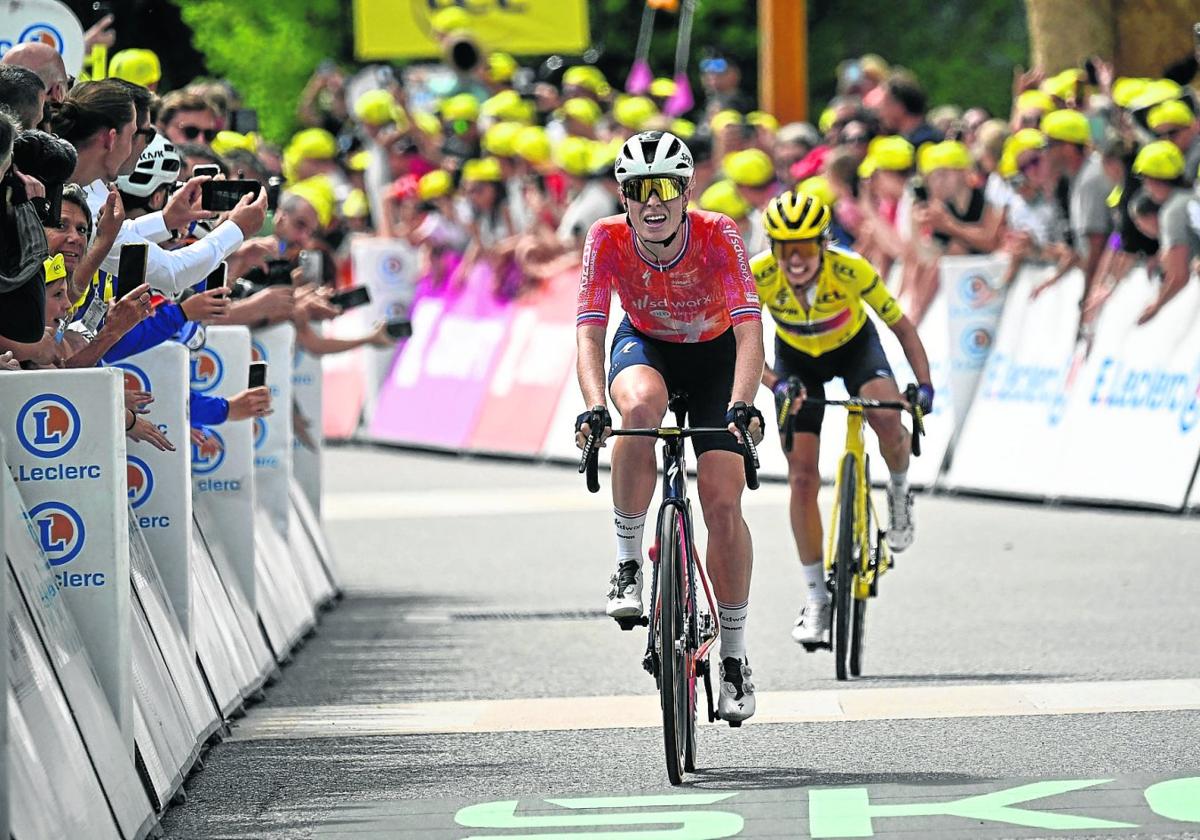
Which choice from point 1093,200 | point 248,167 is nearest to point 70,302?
point 248,167

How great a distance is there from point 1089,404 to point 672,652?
983 cm

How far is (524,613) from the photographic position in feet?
42.7

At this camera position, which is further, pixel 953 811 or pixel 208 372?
pixel 208 372

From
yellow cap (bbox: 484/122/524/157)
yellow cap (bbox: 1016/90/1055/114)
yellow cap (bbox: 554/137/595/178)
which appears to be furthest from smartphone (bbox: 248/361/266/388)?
yellow cap (bbox: 484/122/524/157)

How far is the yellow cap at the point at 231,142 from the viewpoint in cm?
1280

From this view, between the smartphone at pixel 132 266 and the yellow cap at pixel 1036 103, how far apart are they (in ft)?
39.0

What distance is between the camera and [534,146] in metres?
22.8

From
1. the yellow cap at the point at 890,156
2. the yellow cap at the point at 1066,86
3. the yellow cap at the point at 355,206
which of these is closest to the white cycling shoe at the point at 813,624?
the yellow cap at the point at 890,156

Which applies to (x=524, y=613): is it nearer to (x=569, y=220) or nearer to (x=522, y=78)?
(x=569, y=220)

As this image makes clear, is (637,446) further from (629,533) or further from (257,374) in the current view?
(257,374)

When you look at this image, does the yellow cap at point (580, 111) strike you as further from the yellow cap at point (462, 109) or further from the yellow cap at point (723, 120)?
the yellow cap at point (462, 109)

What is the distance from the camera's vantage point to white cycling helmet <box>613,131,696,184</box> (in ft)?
28.1

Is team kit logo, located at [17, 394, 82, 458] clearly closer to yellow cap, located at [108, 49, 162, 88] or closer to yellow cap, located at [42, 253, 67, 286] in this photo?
yellow cap, located at [42, 253, 67, 286]

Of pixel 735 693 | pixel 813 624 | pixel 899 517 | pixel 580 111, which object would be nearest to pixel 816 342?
pixel 899 517
